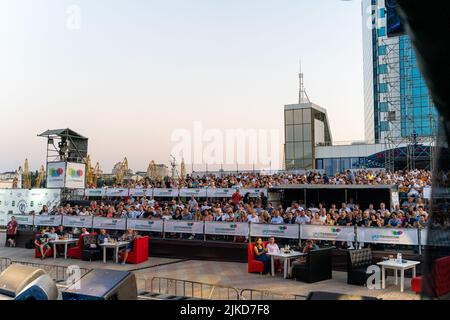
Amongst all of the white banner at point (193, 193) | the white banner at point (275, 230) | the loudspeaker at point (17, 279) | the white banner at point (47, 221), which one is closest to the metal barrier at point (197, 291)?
the loudspeaker at point (17, 279)

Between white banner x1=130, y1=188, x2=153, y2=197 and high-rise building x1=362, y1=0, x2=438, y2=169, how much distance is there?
70.5 feet

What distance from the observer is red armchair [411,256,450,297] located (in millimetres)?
2350

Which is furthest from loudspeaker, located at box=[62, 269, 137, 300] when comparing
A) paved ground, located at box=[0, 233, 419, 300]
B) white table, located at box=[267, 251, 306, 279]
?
white table, located at box=[267, 251, 306, 279]

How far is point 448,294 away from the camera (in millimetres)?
2605

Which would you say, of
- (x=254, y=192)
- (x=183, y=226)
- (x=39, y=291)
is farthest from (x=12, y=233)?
(x=39, y=291)

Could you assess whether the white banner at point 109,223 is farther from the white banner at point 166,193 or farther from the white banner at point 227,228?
the white banner at point 166,193

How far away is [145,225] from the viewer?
1856 cm

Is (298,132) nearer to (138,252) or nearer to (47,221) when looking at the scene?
(47,221)

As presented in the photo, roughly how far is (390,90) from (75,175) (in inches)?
1539

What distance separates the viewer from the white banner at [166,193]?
2477 cm

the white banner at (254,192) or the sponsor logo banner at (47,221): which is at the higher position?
the white banner at (254,192)

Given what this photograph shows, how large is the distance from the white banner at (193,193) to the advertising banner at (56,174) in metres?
8.69
